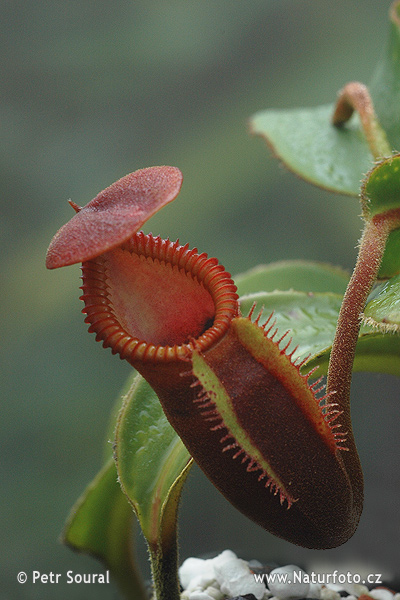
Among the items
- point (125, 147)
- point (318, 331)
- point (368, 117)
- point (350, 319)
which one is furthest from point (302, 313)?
point (125, 147)

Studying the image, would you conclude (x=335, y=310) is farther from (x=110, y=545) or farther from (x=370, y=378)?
(x=370, y=378)

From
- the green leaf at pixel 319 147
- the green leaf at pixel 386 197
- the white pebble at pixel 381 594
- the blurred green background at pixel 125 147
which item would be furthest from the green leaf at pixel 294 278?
the blurred green background at pixel 125 147

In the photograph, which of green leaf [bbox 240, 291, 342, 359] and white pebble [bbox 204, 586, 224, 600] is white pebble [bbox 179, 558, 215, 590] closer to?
white pebble [bbox 204, 586, 224, 600]

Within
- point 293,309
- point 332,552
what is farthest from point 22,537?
point 293,309

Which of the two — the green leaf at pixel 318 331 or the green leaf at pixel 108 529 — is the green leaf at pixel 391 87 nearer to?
the green leaf at pixel 318 331

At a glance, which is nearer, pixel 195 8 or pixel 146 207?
pixel 146 207

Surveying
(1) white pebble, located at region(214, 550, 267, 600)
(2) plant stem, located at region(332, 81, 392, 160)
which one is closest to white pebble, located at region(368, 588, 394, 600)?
(1) white pebble, located at region(214, 550, 267, 600)
